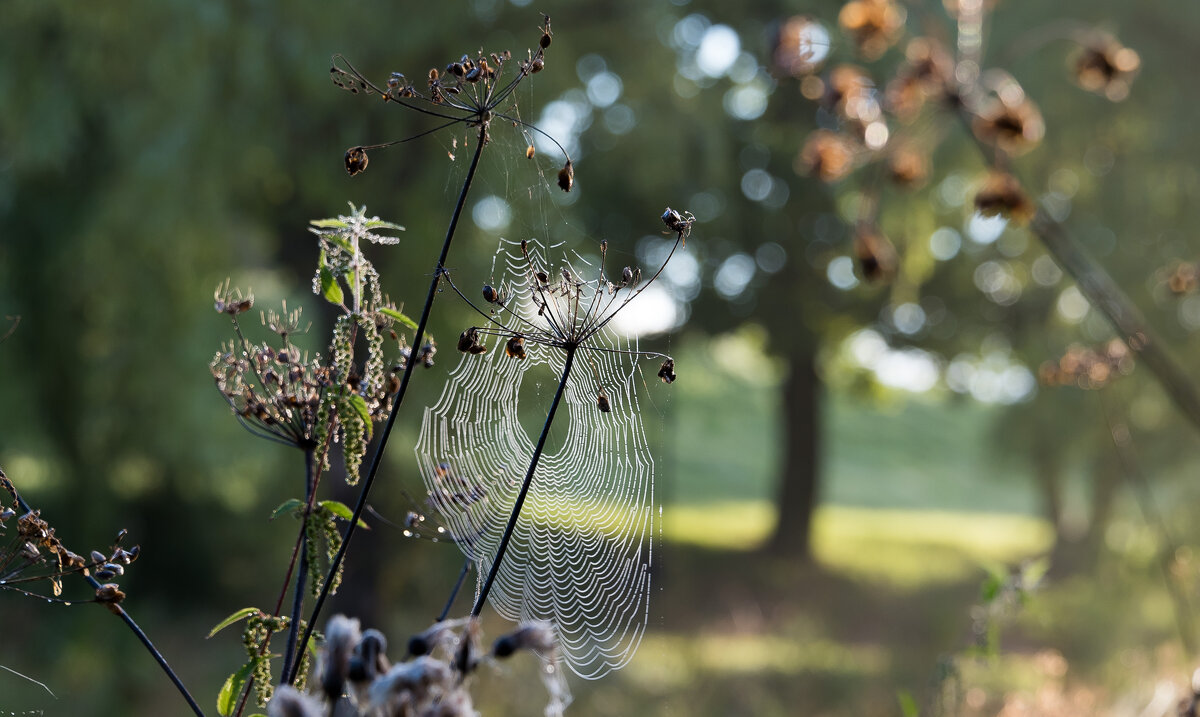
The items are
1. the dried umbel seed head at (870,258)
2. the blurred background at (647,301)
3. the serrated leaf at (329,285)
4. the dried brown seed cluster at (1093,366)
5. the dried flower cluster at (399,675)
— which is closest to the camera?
the dried flower cluster at (399,675)

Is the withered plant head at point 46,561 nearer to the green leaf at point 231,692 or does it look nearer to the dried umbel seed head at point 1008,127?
the green leaf at point 231,692

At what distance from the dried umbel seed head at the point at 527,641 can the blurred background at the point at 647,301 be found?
1.58 metres

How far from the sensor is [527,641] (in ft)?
2.91

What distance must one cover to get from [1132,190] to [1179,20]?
5.80 ft

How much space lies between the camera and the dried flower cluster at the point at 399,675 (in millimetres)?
838

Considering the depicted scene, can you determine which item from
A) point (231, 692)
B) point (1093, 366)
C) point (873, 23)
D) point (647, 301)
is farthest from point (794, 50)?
point (1093, 366)

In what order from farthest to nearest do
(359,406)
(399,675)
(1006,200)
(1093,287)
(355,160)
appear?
(355,160) → (359,406) → (1006,200) → (1093,287) → (399,675)

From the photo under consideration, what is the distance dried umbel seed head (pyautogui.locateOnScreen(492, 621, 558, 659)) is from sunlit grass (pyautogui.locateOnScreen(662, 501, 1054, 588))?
467 inches

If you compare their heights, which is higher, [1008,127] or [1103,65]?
[1103,65]

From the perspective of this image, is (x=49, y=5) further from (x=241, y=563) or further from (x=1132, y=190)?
(x=1132, y=190)

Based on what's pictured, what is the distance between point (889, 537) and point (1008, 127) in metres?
18.7

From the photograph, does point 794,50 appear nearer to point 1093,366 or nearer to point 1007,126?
point 1007,126

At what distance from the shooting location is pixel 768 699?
27.6 ft

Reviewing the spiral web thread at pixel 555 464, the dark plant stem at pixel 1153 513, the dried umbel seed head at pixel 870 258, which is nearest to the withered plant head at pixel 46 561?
the dried umbel seed head at pixel 870 258
